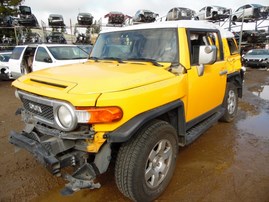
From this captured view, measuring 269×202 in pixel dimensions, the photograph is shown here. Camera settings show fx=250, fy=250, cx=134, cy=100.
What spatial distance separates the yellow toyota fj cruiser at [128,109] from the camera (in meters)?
2.40

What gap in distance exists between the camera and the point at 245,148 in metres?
4.31

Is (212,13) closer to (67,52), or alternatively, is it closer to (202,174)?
(67,52)

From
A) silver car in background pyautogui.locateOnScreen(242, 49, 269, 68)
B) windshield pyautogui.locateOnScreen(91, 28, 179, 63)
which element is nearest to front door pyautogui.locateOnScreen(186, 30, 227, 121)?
windshield pyautogui.locateOnScreen(91, 28, 179, 63)

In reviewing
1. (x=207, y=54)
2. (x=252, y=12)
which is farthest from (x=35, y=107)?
(x=252, y=12)

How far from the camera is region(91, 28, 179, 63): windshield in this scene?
3385 mm

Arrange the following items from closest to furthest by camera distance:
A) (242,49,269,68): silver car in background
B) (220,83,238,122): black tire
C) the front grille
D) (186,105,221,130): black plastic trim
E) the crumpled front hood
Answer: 1. the crumpled front hood
2. the front grille
3. (186,105,221,130): black plastic trim
4. (220,83,238,122): black tire
5. (242,49,269,68): silver car in background

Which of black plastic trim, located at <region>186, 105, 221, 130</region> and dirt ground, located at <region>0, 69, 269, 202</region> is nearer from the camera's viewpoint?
dirt ground, located at <region>0, 69, 269, 202</region>

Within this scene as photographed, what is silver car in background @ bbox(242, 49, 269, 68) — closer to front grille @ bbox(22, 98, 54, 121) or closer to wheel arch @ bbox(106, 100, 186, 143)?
wheel arch @ bbox(106, 100, 186, 143)

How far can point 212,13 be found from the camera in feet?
70.5

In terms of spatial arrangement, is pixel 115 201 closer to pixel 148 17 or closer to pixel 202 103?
pixel 202 103

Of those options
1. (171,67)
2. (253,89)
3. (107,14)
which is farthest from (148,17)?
(171,67)

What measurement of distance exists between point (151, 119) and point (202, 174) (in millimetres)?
1387

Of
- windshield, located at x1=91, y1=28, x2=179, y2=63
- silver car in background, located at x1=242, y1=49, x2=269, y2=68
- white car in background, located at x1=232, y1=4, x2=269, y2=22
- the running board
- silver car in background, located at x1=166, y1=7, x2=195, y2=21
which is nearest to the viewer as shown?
windshield, located at x1=91, y1=28, x2=179, y2=63

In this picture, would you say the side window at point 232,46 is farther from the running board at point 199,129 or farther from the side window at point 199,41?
the running board at point 199,129
